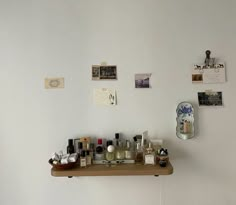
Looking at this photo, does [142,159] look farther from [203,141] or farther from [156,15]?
[156,15]

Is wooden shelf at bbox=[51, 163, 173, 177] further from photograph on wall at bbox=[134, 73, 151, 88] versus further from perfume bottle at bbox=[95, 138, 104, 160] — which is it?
photograph on wall at bbox=[134, 73, 151, 88]

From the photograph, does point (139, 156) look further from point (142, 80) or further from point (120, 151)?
point (142, 80)

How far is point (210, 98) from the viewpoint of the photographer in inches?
50.7

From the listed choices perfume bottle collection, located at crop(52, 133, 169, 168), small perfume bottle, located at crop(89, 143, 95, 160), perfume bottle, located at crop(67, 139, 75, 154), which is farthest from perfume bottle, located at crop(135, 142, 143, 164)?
perfume bottle, located at crop(67, 139, 75, 154)

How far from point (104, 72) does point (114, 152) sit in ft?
1.50

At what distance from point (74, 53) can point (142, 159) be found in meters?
0.72

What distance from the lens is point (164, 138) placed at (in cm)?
130

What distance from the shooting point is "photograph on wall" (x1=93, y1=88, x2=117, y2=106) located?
4.26 feet

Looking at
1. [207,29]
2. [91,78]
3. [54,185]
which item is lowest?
[54,185]

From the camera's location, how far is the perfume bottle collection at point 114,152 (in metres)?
1.17

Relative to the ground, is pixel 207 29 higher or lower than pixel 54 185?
higher

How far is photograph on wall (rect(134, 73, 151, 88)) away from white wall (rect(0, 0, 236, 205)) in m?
0.03

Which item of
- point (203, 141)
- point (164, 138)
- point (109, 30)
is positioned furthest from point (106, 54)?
point (203, 141)

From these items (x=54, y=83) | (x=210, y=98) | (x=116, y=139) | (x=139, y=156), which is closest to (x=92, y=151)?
(x=116, y=139)
